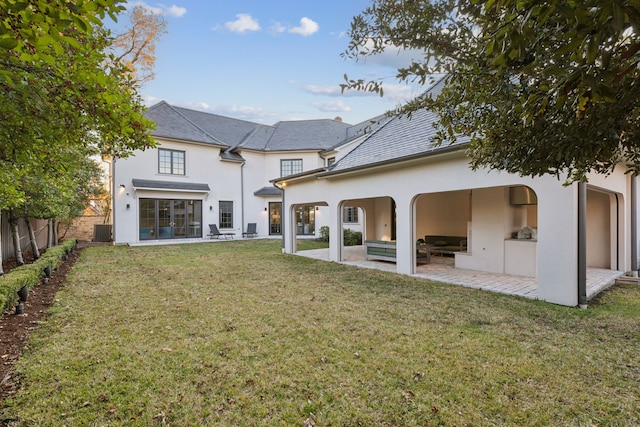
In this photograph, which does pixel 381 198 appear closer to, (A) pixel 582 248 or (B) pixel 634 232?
(B) pixel 634 232

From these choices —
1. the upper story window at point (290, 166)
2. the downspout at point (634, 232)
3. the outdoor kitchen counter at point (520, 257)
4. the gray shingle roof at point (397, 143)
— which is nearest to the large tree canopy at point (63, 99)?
the gray shingle roof at point (397, 143)

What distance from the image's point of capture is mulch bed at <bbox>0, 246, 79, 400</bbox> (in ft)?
10.9

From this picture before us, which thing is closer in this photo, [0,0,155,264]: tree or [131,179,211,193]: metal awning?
[0,0,155,264]: tree

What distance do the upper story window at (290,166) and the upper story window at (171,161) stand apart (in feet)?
21.9

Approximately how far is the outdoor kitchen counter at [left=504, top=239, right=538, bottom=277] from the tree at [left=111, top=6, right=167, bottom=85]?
65.8 feet

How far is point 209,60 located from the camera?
15.3 meters

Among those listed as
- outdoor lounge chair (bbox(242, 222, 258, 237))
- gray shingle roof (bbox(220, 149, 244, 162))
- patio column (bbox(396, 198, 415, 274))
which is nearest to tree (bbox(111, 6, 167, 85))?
gray shingle roof (bbox(220, 149, 244, 162))

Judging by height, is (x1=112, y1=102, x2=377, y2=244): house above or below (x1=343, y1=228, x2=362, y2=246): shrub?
above

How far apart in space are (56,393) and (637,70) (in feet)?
17.5

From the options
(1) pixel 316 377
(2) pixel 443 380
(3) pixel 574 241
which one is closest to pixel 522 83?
(2) pixel 443 380

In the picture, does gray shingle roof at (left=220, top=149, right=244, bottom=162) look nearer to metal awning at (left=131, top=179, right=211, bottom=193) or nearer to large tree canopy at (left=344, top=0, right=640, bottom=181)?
metal awning at (left=131, top=179, right=211, bottom=193)

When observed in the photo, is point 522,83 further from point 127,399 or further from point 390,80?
point 127,399

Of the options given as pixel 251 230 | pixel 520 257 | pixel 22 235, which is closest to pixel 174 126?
pixel 251 230

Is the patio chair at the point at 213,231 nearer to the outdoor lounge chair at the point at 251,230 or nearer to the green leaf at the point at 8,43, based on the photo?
the outdoor lounge chair at the point at 251,230
